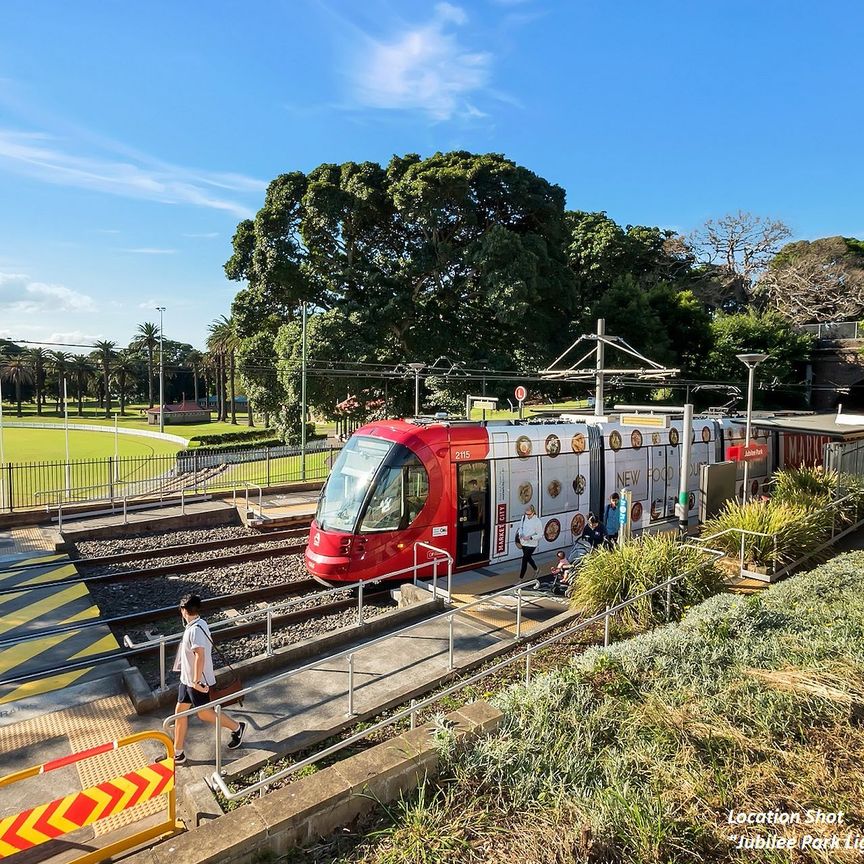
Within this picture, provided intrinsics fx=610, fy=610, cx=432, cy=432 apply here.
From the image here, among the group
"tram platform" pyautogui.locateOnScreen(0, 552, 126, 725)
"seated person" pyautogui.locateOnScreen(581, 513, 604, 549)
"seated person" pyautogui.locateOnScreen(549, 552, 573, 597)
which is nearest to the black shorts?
"tram platform" pyautogui.locateOnScreen(0, 552, 126, 725)

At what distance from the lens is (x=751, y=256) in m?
56.8

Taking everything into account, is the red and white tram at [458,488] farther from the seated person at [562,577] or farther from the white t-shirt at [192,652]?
the white t-shirt at [192,652]

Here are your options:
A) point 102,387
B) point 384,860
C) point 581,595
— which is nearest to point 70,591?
point 581,595

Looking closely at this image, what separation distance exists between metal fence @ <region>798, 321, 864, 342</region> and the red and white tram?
145 feet

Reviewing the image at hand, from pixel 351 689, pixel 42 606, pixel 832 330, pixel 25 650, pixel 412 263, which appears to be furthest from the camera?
pixel 832 330

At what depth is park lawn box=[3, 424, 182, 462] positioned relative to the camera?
41.0 metres

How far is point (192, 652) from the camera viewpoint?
6496mm

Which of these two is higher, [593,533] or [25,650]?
[593,533]

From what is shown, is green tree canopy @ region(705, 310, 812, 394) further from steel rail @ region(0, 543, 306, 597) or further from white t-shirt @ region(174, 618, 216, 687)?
white t-shirt @ region(174, 618, 216, 687)

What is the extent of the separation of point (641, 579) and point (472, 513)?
4.32m

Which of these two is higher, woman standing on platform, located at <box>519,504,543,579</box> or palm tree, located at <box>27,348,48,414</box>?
palm tree, located at <box>27,348,48,414</box>

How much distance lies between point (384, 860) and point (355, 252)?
32964mm

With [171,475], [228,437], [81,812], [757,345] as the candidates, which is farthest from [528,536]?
[228,437]

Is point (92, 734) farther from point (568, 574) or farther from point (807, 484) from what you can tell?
point (807, 484)
